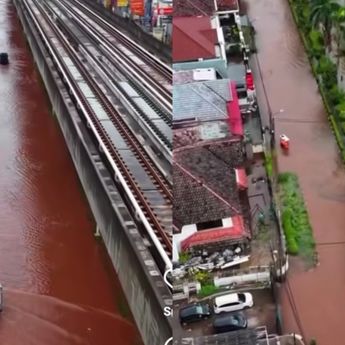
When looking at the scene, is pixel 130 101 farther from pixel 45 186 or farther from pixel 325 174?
pixel 325 174

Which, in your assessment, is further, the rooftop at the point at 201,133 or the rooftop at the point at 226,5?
the rooftop at the point at 226,5

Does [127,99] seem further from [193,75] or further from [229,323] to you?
[229,323]

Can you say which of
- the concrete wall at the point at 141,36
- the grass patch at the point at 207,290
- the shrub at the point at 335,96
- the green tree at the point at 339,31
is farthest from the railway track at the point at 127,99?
the green tree at the point at 339,31

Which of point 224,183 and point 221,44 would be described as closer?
point 224,183

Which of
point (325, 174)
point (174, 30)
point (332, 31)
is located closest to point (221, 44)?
point (174, 30)

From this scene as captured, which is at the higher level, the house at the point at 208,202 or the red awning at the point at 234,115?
the red awning at the point at 234,115

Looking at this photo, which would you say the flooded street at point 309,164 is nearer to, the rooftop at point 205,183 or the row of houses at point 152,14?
the rooftop at point 205,183

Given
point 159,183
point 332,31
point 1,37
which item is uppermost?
point 332,31

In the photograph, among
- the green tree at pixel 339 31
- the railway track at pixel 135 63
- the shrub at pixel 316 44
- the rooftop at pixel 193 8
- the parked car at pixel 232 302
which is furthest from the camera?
the rooftop at pixel 193 8
